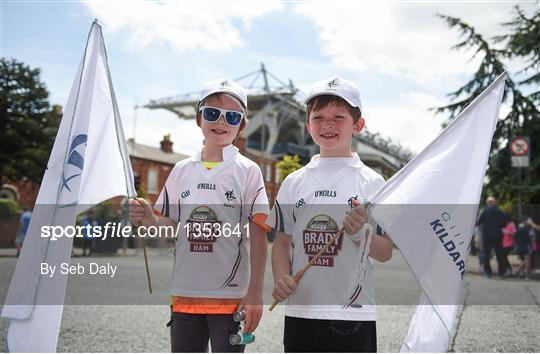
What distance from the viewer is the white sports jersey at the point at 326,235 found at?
8.13 ft

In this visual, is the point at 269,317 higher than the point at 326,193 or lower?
lower

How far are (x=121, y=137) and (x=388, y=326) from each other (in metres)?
4.72

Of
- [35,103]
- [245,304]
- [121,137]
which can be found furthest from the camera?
[35,103]

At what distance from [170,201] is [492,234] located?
11.9m

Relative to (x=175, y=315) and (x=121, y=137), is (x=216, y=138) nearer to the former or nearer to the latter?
(x=121, y=137)

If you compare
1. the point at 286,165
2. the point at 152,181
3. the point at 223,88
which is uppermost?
the point at 152,181

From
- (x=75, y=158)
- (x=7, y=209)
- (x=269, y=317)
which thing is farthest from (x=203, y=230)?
(x=7, y=209)

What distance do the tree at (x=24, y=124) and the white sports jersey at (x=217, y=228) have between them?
87.3ft

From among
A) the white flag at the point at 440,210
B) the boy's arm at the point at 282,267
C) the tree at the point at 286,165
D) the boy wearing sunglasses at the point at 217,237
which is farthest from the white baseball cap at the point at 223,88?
the tree at the point at 286,165

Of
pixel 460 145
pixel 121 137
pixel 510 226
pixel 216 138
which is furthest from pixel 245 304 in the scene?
pixel 510 226

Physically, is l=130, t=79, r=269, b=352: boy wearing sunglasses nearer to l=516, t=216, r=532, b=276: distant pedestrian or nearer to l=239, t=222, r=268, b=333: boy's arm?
l=239, t=222, r=268, b=333: boy's arm

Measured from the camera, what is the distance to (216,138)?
9.40 feet

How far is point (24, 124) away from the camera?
90.5 ft

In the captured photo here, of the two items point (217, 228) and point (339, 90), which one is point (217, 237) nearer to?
point (217, 228)
